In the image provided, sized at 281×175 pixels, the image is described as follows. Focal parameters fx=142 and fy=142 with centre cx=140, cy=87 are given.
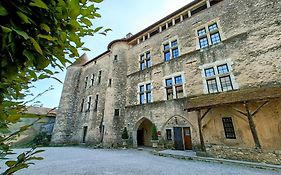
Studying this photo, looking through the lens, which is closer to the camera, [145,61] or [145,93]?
[145,93]

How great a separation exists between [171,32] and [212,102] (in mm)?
7318

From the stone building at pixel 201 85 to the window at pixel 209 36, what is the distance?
6 cm

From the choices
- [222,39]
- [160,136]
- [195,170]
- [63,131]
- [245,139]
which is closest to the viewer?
[195,170]

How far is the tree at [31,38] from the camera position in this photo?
0.79 meters

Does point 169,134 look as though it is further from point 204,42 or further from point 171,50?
point 204,42

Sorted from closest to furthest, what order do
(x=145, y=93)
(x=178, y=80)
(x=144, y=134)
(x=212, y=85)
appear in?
(x=212, y=85) < (x=178, y=80) < (x=145, y=93) < (x=144, y=134)

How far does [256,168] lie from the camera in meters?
5.35

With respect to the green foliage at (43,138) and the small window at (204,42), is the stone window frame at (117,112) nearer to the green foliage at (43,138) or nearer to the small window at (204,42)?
the small window at (204,42)

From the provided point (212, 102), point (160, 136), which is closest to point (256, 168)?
point (212, 102)

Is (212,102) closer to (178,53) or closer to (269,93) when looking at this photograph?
(269,93)

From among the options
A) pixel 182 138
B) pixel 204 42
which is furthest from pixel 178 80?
pixel 182 138

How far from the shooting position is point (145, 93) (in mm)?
12305

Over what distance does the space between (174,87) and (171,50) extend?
3291 millimetres

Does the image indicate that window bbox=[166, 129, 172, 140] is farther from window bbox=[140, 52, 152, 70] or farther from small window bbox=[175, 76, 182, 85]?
window bbox=[140, 52, 152, 70]
